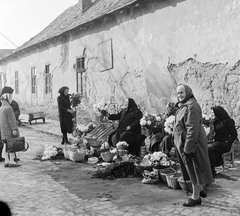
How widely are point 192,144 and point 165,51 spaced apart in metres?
6.10

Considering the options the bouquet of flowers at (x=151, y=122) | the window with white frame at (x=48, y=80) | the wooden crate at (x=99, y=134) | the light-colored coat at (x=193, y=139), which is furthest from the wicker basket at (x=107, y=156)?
the window with white frame at (x=48, y=80)

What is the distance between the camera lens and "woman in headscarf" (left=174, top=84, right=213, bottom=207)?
4.85 meters

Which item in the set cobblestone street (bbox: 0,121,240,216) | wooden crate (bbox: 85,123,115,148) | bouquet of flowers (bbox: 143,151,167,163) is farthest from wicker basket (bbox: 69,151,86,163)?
bouquet of flowers (bbox: 143,151,167,163)

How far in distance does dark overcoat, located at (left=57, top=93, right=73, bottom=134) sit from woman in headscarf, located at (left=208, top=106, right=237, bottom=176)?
5.48m

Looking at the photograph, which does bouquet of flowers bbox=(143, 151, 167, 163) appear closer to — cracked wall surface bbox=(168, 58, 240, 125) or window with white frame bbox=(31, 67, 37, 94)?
cracked wall surface bbox=(168, 58, 240, 125)

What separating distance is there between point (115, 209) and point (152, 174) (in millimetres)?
1651

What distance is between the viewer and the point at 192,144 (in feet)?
15.9

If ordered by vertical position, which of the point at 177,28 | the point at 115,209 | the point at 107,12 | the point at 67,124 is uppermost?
the point at 107,12

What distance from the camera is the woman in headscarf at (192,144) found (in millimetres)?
4852

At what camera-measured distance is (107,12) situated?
13.2 m

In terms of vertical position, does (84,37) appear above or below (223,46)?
above

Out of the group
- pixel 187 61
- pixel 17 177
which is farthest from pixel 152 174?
pixel 187 61

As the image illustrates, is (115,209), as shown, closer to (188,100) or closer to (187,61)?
(188,100)

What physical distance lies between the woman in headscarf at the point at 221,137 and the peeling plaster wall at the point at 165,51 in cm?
183
